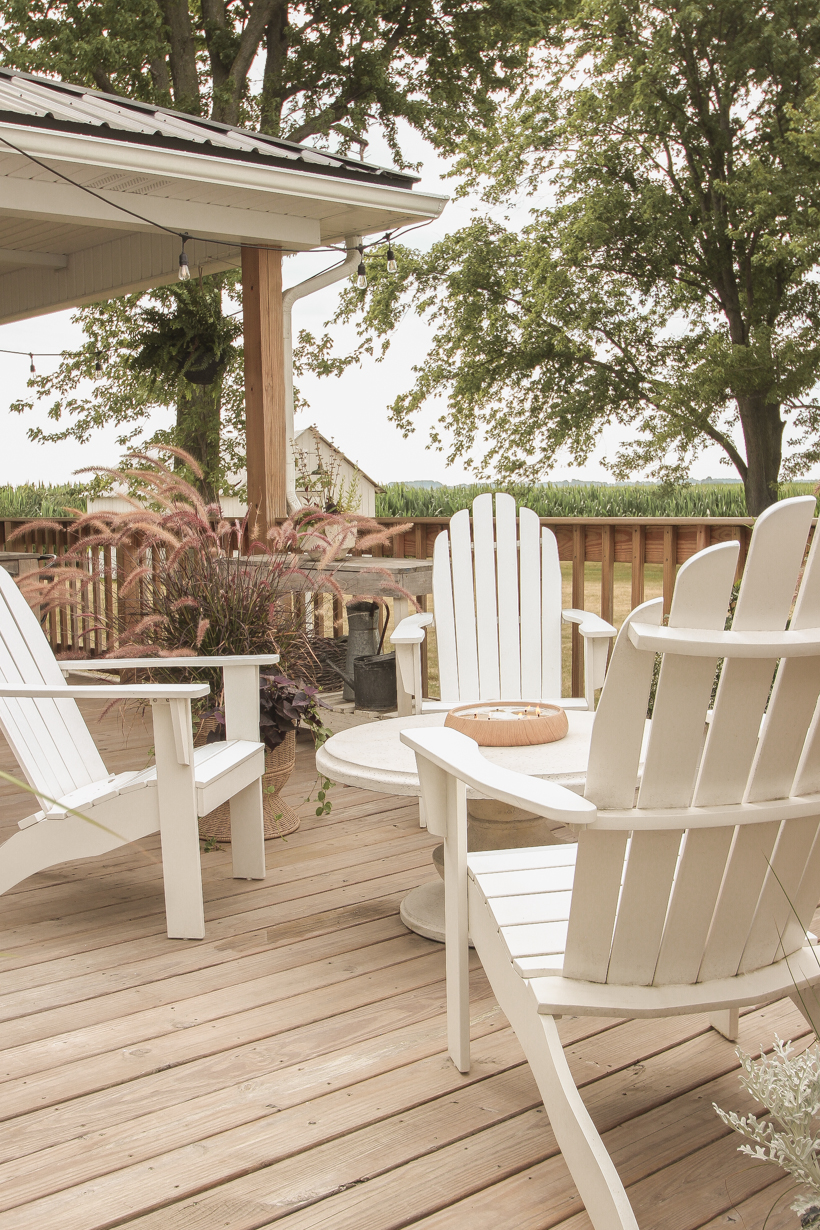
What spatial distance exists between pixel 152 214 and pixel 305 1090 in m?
4.36

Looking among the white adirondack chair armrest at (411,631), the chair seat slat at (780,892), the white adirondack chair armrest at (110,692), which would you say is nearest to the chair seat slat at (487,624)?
the white adirondack chair armrest at (411,631)

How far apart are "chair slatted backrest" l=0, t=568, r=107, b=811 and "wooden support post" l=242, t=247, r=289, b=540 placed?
2221 millimetres

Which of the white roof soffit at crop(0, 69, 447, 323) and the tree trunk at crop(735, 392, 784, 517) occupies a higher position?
the white roof soffit at crop(0, 69, 447, 323)

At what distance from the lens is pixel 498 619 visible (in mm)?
3557

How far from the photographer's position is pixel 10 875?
8.60 ft

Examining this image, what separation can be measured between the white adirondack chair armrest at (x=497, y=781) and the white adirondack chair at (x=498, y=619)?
5.04 feet

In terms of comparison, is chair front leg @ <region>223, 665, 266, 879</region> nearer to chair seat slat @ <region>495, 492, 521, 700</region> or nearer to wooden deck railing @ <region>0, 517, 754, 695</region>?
wooden deck railing @ <region>0, 517, 754, 695</region>

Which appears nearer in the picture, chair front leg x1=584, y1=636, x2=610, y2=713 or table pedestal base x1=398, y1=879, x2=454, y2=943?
table pedestal base x1=398, y1=879, x2=454, y2=943

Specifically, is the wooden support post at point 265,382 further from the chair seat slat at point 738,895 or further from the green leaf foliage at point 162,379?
the chair seat slat at point 738,895

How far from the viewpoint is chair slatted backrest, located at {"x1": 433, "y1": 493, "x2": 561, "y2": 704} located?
3.50 meters

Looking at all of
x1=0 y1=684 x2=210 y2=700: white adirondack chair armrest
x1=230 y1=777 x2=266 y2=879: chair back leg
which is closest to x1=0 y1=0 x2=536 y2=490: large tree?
x1=230 y1=777 x2=266 y2=879: chair back leg

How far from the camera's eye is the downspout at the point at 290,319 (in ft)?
17.9

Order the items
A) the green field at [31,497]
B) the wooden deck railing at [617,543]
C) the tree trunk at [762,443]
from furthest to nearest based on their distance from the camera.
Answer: the tree trunk at [762,443]
the green field at [31,497]
the wooden deck railing at [617,543]

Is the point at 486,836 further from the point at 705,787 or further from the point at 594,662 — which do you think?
the point at 705,787
